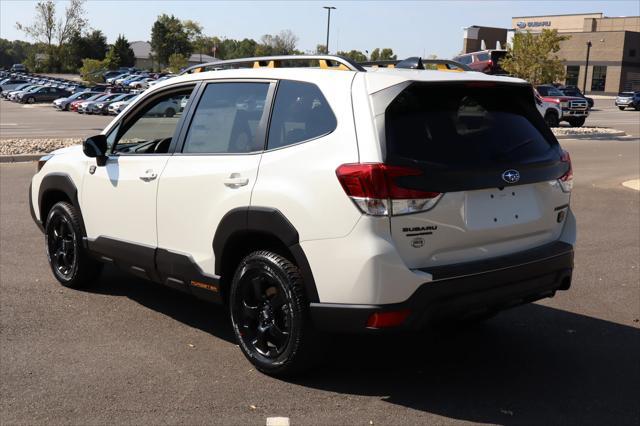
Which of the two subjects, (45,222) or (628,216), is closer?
(45,222)

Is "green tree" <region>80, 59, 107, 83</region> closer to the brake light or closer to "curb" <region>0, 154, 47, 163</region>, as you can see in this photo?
"curb" <region>0, 154, 47, 163</region>

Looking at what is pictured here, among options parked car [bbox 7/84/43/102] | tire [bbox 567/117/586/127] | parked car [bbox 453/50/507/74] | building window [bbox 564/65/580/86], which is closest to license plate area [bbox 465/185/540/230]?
tire [bbox 567/117/586/127]

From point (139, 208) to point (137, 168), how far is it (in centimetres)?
30

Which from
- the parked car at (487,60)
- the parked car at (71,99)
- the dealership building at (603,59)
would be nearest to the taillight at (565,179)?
the parked car at (487,60)

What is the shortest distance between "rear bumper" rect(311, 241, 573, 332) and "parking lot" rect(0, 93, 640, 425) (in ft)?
1.74

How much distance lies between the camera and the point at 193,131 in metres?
4.87

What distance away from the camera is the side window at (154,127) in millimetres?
5152

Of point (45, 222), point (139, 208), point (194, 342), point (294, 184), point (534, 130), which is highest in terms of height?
point (534, 130)

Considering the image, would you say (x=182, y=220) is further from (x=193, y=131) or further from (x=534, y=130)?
(x=534, y=130)

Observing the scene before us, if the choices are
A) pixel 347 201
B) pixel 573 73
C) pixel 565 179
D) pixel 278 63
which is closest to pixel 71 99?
pixel 278 63

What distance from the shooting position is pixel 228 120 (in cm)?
466

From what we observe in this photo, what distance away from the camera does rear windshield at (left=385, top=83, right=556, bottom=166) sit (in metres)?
3.83

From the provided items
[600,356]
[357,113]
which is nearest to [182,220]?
Answer: [357,113]

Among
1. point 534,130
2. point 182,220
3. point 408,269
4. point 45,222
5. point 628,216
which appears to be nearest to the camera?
point 408,269
